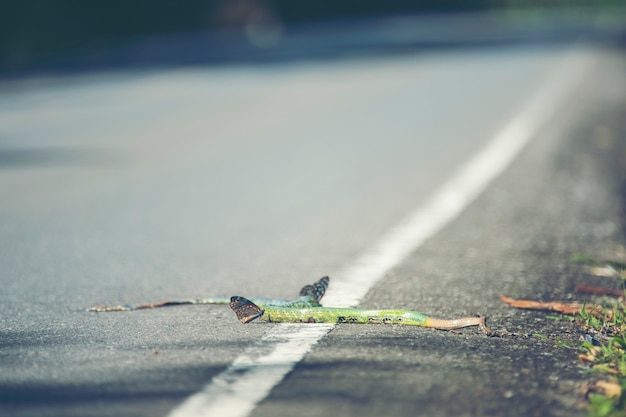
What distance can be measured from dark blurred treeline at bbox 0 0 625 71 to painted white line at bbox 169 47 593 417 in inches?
624

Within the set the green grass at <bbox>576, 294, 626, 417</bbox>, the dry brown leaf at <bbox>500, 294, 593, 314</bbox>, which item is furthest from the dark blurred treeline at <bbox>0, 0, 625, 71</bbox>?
the green grass at <bbox>576, 294, 626, 417</bbox>

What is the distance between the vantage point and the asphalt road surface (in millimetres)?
3432

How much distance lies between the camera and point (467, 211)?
6.84 metres

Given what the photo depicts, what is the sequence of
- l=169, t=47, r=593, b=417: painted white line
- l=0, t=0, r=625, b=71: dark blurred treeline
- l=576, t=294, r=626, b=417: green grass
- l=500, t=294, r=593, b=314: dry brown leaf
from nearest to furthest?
1. l=576, t=294, r=626, b=417: green grass
2. l=169, t=47, r=593, b=417: painted white line
3. l=500, t=294, r=593, b=314: dry brown leaf
4. l=0, t=0, r=625, b=71: dark blurred treeline

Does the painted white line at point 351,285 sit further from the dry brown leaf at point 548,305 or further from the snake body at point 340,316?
the dry brown leaf at point 548,305

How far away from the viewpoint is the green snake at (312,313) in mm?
4133

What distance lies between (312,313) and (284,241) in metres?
1.78

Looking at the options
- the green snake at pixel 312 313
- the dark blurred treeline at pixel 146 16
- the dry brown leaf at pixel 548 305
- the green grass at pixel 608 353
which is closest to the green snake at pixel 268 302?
the green snake at pixel 312 313

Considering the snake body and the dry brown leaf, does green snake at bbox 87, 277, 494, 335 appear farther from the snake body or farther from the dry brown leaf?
the dry brown leaf

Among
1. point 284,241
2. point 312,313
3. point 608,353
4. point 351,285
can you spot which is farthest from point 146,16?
point 608,353

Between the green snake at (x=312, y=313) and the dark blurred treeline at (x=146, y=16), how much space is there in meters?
18.9

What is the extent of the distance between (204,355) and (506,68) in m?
17.0

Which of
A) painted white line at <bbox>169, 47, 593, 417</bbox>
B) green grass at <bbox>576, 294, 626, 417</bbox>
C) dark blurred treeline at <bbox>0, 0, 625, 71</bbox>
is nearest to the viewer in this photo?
green grass at <bbox>576, 294, 626, 417</bbox>

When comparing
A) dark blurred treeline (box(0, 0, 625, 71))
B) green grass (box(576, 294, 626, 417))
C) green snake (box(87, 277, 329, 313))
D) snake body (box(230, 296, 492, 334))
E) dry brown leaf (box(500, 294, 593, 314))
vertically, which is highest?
dark blurred treeline (box(0, 0, 625, 71))
